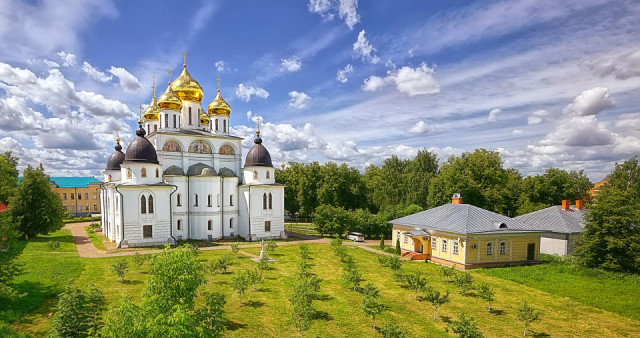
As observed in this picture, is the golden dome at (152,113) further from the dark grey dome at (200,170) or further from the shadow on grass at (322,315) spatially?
the shadow on grass at (322,315)

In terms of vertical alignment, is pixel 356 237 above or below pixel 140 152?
below

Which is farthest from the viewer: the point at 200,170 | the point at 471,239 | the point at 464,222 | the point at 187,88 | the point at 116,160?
the point at 116,160

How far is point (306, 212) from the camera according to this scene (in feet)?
149

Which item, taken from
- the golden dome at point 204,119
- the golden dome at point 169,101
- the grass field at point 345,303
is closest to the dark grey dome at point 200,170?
the golden dome at point 169,101

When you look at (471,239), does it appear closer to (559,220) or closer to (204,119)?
(559,220)

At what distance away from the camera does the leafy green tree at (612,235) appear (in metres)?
20.2

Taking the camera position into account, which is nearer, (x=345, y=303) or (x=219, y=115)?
(x=345, y=303)

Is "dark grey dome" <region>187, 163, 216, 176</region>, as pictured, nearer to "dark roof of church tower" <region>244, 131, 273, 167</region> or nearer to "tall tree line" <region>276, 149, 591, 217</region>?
"dark roof of church tower" <region>244, 131, 273, 167</region>

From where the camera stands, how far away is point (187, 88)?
33.0 meters

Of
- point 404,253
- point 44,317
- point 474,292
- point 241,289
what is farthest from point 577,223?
point 44,317

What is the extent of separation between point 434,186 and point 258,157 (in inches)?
803

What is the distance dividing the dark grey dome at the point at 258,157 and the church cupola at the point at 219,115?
5212 mm

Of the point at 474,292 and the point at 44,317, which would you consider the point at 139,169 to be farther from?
the point at 474,292

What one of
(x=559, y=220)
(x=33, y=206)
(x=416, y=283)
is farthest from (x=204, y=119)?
(x=559, y=220)
